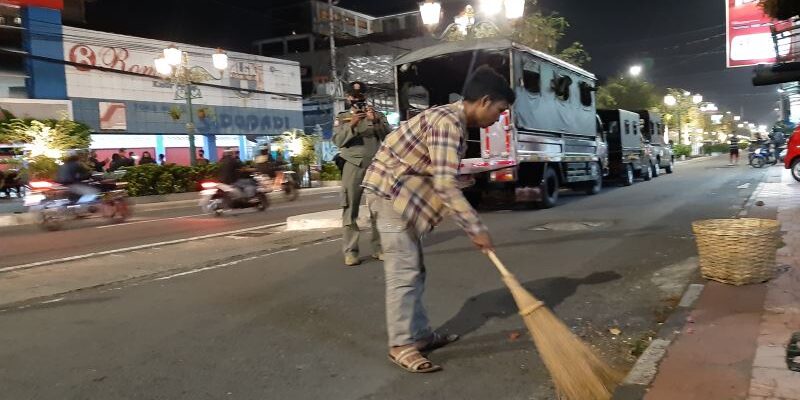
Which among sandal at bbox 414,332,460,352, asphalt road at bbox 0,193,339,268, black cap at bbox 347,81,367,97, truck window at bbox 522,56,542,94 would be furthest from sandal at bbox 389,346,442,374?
truck window at bbox 522,56,542,94

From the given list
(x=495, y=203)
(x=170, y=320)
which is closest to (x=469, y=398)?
(x=170, y=320)

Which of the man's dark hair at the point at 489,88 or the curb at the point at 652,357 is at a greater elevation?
the man's dark hair at the point at 489,88

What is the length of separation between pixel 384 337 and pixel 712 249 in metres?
2.77

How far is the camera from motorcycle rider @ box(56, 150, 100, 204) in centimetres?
1200

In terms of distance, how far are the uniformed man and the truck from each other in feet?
12.0

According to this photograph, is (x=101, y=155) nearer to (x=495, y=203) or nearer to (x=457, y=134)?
(x=495, y=203)

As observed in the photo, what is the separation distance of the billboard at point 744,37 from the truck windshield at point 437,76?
53.0ft

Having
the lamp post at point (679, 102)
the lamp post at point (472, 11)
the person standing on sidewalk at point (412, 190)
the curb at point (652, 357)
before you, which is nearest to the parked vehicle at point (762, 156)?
the lamp post at point (472, 11)

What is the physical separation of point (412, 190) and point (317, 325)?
1498 mm

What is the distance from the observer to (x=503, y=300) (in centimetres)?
489

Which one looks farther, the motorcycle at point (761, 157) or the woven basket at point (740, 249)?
the motorcycle at point (761, 157)

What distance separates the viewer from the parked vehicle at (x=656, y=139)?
2203 centimetres

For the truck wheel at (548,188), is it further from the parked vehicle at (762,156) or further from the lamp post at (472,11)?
the parked vehicle at (762,156)

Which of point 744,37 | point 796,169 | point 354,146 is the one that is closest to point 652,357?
point 354,146
